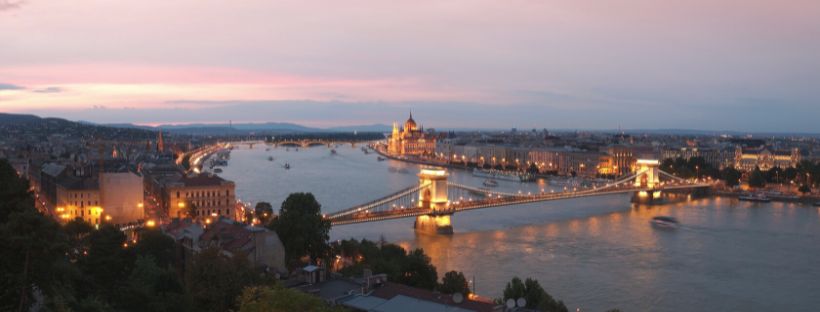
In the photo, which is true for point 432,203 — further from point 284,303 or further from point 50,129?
point 50,129

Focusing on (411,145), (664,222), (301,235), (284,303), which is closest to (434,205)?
(664,222)

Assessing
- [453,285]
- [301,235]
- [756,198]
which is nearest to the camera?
[453,285]

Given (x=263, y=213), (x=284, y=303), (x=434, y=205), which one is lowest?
(x=263, y=213)

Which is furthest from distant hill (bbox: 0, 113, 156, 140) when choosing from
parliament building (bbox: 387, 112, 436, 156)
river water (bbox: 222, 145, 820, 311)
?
river water (bbox: 222, 145, 820, 311)

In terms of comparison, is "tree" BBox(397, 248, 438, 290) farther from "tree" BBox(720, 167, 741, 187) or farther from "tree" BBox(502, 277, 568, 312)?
"tree" BBox(720, 167, 741, 187)

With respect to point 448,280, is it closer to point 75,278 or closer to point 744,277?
point 75,278

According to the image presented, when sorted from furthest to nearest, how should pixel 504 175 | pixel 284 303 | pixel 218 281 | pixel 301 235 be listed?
pixel 504 175 < pixel 301 235 < pixel 218 281 < pixel 284 303
